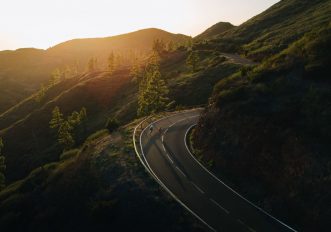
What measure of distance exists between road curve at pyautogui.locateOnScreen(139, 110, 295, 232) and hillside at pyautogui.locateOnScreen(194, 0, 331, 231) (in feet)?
4.09

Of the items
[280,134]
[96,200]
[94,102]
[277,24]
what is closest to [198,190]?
[280,134]

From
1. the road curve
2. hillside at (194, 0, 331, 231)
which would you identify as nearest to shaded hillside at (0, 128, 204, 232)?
the road curve

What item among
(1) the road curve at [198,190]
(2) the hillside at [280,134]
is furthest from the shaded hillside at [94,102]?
(2) the hillside at [280,134]

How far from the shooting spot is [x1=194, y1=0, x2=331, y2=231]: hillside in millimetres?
26998

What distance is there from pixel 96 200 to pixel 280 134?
1714 cm

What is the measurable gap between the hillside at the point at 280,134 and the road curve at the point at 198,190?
1247 millimetres

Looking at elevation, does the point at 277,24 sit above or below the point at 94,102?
above

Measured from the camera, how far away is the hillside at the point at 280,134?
88.6ft

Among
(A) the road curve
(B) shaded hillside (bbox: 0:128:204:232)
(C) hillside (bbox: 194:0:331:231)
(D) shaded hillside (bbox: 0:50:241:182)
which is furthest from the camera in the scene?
(D) shaded hillside (bbox: 0:50:241:182)

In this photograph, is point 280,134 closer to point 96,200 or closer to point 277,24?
point 96,200

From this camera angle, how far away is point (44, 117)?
120688 mm

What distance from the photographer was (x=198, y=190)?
32625 mm

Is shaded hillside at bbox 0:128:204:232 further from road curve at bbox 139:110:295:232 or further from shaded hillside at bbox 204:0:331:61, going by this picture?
shaded hillside at bbox 204:0:331:61

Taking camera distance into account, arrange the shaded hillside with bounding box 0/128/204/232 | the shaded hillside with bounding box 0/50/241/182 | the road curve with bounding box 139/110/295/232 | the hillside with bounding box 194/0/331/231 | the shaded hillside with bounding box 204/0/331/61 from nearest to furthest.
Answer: the hillside with bounding box 194/0/331/231 < the road curve with bounding box 139/110/295/232 < the shaded hillside with bounding box 0/128/204/232 < the shaded hillside with bounding box 0/50/241/182 < the shaded hillside with bounding box 204/0/331/61
